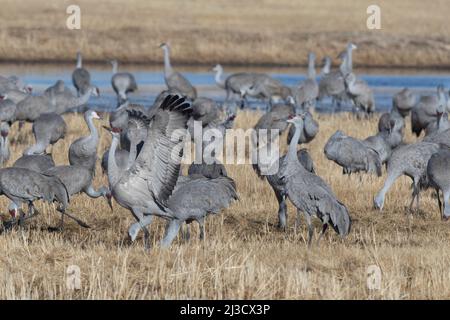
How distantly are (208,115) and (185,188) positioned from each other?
5.35 meters

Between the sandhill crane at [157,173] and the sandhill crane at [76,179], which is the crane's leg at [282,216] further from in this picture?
the sandhill crane at [76,179]

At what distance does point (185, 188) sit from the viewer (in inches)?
332

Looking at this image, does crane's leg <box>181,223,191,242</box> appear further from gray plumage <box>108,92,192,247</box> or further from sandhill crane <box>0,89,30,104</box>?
sandhill crane <box>0,89,30,104</box>

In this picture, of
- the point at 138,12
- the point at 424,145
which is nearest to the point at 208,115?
the point at 424,145

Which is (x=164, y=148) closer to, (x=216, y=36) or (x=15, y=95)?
(x=15, y=95)

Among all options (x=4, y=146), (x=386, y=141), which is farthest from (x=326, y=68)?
(x=4, y=146)

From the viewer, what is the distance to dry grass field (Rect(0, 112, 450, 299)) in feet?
21.4

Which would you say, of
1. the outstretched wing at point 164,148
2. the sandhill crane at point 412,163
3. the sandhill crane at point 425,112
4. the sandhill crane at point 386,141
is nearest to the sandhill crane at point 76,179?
the outstretched wing at point 164,148

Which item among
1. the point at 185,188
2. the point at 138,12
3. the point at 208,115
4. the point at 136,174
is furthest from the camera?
the point at 138,12

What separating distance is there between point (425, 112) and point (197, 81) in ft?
35.6

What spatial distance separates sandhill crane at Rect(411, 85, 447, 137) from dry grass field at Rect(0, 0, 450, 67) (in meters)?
13.6

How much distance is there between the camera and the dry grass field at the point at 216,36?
91.9ft

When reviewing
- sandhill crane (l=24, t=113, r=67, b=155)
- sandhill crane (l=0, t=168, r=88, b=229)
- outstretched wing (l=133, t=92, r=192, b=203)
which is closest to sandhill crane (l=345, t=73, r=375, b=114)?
sandhill crane (l=24, t=113, r=67, b=155)
